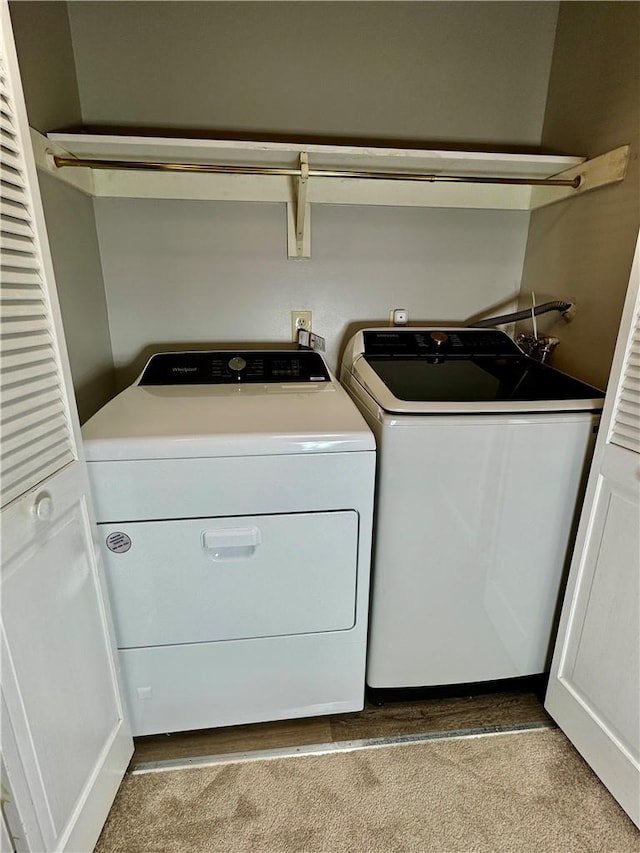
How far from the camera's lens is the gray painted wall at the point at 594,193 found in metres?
1.37

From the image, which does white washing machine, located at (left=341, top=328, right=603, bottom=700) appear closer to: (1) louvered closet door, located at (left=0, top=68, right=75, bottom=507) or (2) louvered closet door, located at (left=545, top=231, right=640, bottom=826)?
(2) louvered closet door, located at (left=545, top=231, right=640, bottom=826)

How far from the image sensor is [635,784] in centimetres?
110

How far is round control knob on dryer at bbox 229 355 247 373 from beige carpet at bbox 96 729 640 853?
3.81 feet

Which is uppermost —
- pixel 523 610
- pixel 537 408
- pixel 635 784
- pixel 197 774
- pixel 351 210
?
pixel 351 210

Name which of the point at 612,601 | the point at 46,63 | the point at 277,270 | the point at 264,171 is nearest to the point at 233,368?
the point at 277,270

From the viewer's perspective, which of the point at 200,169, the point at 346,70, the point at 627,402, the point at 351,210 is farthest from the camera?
the point at 351,210

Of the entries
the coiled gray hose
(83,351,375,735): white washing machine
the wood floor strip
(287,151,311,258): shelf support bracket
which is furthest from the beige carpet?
(287,151,311,258): shelf support bracket

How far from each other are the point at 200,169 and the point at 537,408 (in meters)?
1.15

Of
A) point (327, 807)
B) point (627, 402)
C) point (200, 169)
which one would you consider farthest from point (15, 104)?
point (327, 807)

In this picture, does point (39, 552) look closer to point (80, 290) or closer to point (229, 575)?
point (229, 575)

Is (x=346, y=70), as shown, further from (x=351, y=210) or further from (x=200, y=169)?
(x=200, y=169)

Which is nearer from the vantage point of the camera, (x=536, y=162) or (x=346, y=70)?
(x=536, y=162)

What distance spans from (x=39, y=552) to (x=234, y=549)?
17.3 inches

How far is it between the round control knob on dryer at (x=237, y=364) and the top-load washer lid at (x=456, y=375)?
38 cm
